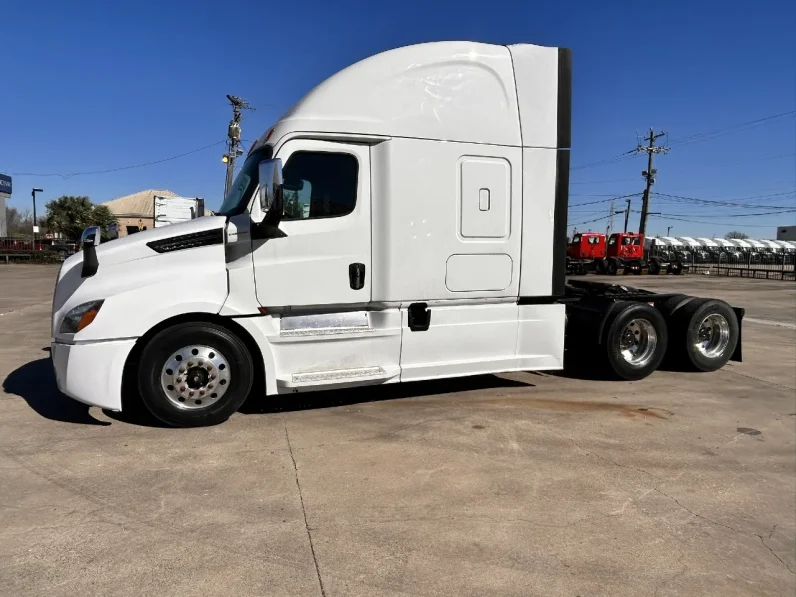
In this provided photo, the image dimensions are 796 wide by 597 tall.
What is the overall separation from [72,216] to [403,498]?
63611 mm

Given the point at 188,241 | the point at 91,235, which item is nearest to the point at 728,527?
the point at 188,241

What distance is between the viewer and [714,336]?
304 inches

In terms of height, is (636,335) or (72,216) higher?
(72,216)

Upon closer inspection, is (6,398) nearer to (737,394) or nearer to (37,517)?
(37,517)

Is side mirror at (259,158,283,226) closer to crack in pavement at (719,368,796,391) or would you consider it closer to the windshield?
the windshield

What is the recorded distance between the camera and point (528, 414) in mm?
5426

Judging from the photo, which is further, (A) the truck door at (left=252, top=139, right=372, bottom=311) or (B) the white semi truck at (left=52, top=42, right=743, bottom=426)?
(A) the truck door at (left=252, top=139, right=372, bottom=311)

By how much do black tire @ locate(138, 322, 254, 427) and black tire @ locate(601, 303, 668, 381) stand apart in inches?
171

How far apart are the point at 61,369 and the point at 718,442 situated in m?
5.68

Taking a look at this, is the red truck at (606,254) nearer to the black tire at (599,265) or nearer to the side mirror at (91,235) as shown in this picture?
the black tire at (599,265)

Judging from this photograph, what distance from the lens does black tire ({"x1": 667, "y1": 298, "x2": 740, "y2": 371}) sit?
7.41 m

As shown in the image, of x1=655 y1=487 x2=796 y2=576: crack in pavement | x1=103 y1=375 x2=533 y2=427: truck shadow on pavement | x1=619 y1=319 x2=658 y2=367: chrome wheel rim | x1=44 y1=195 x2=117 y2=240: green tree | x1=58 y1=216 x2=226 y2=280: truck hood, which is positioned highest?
x1=44 y1=195 x2=117 y2=240: green tree

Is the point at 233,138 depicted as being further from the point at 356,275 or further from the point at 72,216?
the point at 72,216

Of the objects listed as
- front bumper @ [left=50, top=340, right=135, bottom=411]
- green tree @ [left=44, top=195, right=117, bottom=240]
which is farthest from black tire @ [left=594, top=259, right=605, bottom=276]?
green tree @ [left=44, top=195, right=117, bottom=240]
